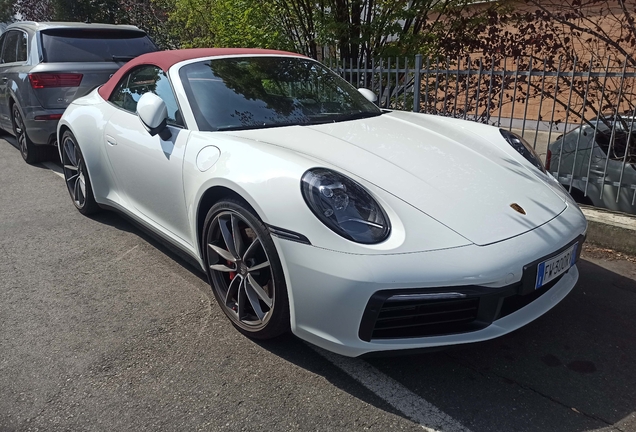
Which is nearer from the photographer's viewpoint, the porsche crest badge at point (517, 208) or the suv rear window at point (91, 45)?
the porsche crest badge at point (517, 208)

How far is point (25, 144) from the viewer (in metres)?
6.54

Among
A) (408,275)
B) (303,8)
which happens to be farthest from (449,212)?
(303,8)

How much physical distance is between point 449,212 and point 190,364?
1428mm

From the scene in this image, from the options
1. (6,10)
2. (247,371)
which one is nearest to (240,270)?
(247,371)

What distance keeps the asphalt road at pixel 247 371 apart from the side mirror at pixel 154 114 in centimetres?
97

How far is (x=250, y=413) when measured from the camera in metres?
2.21

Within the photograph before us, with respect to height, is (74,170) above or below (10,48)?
below

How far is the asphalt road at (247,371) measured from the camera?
7.14 ft

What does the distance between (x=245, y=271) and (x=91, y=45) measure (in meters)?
4.85

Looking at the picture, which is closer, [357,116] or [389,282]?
[389,282]

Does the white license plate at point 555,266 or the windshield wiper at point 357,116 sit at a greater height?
the windshield wiper at point 357,116

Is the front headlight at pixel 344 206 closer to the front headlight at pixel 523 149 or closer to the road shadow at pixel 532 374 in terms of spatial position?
the road shadow at pixel 532 374

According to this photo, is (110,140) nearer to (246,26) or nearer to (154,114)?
(154,114)

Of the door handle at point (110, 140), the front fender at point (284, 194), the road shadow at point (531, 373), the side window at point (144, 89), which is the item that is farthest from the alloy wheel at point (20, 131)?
the road shadow at point (531, 373)
